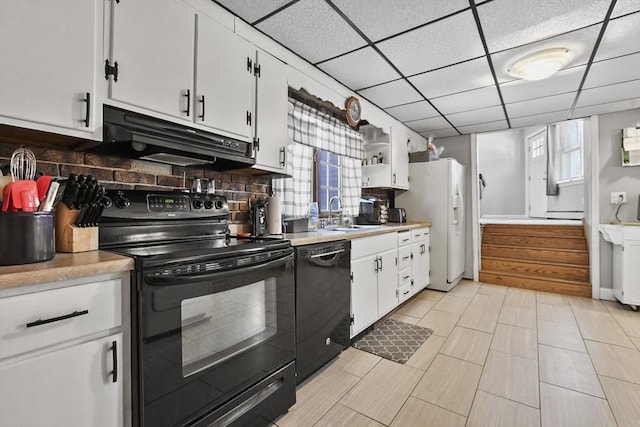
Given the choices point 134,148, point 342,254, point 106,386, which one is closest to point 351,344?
point 342,254

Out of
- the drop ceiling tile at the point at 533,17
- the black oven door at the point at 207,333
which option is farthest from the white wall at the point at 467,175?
the black oven door at the point at 207,333

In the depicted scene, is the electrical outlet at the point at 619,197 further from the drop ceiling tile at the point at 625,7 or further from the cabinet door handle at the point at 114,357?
the cabinet door handle at the point at 114,357

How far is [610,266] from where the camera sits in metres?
3.72

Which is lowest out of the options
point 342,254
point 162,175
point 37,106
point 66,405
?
point 66,405

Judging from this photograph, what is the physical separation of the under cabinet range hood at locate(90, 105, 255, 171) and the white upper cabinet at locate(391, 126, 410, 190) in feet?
7.84

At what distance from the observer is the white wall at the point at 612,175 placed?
357 cm

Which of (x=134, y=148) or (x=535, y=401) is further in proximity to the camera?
(x=535, y=401)

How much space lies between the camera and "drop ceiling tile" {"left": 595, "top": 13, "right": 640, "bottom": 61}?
6.26 ft

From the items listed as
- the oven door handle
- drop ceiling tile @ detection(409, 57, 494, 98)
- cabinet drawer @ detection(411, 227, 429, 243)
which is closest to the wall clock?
drop ceiling tile @ detection(409, 57, 494, 98)

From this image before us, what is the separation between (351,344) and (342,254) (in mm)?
841

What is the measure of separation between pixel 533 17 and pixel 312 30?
1.39 m

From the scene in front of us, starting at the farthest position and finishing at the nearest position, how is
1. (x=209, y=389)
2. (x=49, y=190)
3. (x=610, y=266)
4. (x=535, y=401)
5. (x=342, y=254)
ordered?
1. (x=610, y=266)
2. (x=342, y=254)
3. (x=535, y=401)
4. (x=209, y=389)
5. (x=49, y=190)

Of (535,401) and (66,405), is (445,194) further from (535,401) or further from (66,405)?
(66,405)

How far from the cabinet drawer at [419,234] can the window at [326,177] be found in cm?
99
